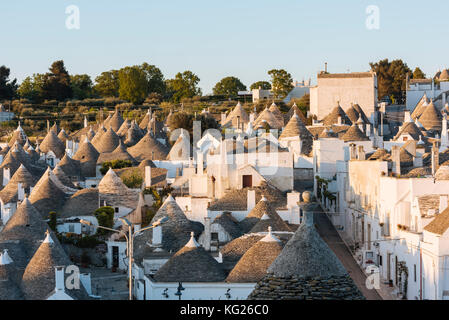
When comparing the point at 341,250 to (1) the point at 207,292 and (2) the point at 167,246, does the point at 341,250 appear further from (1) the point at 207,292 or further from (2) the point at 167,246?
(1) the point at 207,292

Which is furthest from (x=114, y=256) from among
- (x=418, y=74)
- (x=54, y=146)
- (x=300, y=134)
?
(x=418, y=74)

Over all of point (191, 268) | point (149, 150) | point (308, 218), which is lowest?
point (191, 268)

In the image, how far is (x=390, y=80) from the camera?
98812mm

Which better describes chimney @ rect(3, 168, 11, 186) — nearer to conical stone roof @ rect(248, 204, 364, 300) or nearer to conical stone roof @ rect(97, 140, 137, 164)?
conical stone roof @ rect(97, 140, 137, 164)

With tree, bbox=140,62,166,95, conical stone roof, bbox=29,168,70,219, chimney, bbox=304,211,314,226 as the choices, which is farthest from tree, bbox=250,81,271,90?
chimney, bbox=304,211,314,226

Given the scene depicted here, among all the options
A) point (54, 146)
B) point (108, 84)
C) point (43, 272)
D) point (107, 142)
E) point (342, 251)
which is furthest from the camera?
point (108, 84)

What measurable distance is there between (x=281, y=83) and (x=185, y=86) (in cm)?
1711

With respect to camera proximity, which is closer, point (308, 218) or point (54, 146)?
point (308, 218)

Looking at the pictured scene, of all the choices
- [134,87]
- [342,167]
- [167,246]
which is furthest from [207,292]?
[134,87]

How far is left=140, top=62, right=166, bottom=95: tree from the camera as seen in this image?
120625 mm

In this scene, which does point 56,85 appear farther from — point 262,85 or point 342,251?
point 342,251

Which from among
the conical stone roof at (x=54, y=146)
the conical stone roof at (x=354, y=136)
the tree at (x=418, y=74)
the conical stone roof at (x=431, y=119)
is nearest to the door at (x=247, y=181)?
the conical stone roof at (x=354, y=136)

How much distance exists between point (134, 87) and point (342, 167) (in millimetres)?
74640

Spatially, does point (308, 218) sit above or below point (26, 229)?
above
